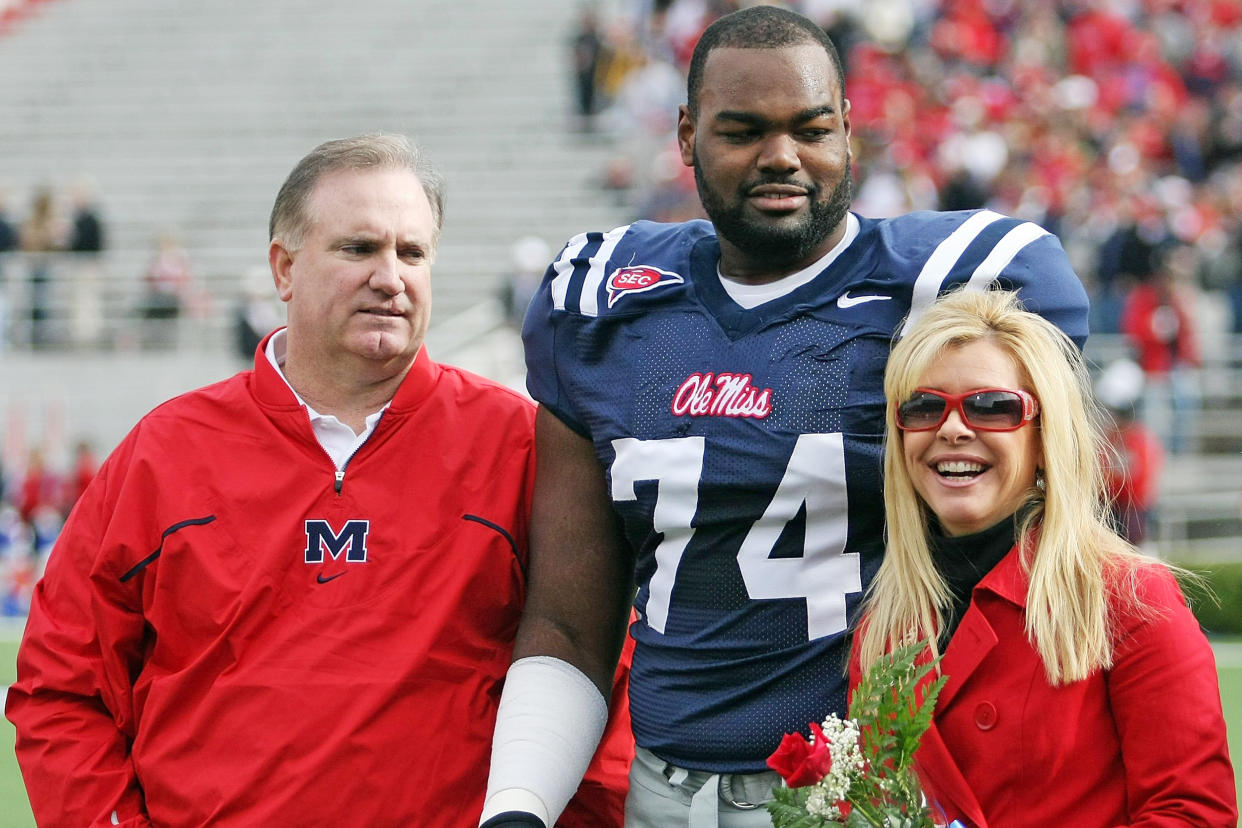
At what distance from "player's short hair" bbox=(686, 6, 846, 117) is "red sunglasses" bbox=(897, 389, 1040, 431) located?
0.59 metres

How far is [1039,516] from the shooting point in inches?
94.3

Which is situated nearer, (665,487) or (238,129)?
(665,487)

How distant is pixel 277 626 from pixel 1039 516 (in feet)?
4.02

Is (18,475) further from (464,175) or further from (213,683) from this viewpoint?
(213,683)

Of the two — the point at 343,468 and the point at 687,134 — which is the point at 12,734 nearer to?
the point at 343,468

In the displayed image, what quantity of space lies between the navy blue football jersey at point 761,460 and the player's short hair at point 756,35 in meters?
0.31

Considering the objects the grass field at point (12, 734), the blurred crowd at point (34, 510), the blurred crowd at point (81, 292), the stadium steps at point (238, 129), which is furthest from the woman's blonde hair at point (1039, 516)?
the blurred crowd at point (81, 292)

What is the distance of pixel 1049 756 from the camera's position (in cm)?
224

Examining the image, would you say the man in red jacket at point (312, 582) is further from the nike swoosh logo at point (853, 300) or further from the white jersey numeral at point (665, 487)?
the nike swoosh logo at point (853, 300)

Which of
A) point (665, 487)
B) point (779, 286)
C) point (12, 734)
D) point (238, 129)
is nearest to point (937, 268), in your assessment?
point (779, 286)

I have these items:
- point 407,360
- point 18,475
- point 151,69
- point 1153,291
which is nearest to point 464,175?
point 151,69

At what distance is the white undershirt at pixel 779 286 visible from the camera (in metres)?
2.71

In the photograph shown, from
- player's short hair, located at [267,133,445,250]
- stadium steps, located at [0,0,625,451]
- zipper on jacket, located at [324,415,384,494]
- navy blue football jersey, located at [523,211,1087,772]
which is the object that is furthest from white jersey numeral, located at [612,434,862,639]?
stadium steps, located at [0,0,625,451]

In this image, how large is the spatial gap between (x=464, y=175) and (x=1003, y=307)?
1319 centimetres
